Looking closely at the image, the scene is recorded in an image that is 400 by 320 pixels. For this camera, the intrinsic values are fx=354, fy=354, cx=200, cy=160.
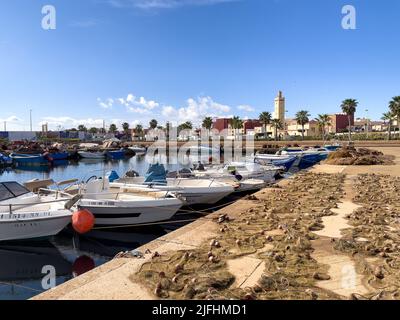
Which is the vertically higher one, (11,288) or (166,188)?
(166,188)

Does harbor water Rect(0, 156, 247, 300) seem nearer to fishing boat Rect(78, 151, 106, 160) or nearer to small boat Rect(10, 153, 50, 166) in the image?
small boat Rect(10, 153, 50, 166)

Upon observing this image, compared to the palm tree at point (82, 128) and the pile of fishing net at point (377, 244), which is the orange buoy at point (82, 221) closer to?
the pile of fishing net at point (377, 244)

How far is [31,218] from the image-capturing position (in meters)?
11.3

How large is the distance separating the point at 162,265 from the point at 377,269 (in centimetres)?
412

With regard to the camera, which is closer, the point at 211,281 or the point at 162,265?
the point at 211,281

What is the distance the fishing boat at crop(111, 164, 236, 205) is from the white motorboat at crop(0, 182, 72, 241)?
4.27 meters

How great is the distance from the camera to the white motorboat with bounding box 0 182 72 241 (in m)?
11.3

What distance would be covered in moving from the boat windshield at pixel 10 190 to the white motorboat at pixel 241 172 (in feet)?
32.5

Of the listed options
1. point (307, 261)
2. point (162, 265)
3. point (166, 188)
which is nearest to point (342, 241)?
point (307, 261)

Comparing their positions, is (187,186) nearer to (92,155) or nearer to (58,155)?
(58,155)

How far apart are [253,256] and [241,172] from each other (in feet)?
52.1

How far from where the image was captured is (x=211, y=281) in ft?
20.1

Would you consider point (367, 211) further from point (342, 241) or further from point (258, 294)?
point (258, 294)

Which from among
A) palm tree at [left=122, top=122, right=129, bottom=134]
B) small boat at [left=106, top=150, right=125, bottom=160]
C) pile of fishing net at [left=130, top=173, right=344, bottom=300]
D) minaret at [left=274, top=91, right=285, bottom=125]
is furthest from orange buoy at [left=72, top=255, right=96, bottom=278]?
palm tree at [left=122, top=122, right=129, bottom=134]
